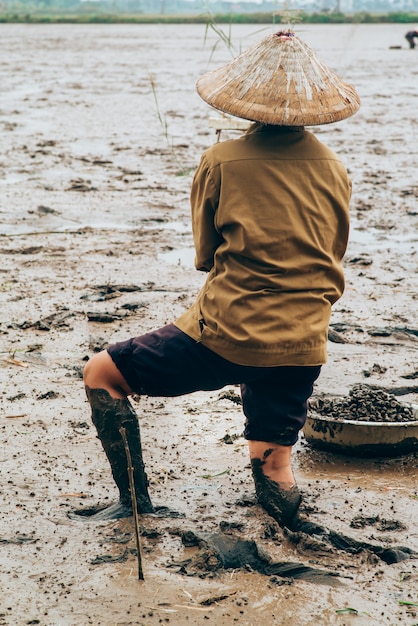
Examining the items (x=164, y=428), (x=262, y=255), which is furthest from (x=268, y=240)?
(x=164, y=428)

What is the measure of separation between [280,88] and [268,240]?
18.4 inches

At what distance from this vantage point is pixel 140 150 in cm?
966

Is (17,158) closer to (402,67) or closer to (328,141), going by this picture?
(328,141)

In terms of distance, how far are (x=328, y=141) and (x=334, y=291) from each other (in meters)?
7.64

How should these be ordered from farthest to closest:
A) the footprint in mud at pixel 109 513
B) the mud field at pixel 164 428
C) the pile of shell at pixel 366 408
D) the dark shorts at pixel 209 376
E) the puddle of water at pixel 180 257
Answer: the puddle of water at pixel 180 257 < the pile of shell at pixel 366 408 < the footprint in mud at pixel 109 513 < the dark shorts at pixel 209 376 < the mud field at pixel 164 428

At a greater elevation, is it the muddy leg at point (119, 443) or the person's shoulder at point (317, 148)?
the person's shoulder at point (317, 148)

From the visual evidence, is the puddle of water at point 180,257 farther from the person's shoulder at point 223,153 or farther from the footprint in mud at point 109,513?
the person's shoulder at point 223,153

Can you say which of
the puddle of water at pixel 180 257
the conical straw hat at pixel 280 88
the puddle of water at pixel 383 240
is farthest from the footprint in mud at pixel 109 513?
the puddle of water at pixel 383 240

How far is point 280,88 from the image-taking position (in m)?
2.71

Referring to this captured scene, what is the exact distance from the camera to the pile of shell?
3.53 m

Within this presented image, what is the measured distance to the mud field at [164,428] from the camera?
8.55ft

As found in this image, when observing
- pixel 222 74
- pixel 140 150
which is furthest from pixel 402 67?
pixel 222 74

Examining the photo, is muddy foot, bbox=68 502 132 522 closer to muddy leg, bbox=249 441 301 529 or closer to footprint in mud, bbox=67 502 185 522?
footprint in mud, bbox=67 502 185 522

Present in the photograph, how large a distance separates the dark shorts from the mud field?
0.37m
